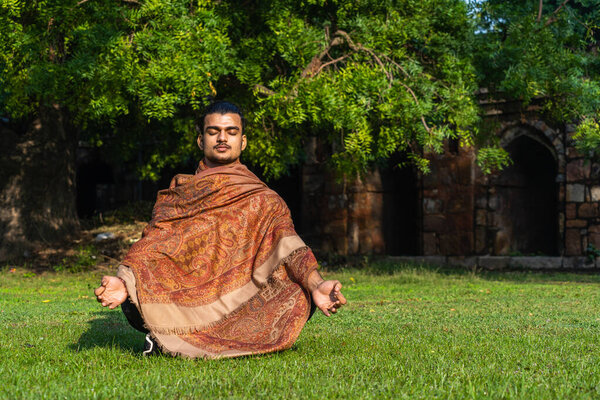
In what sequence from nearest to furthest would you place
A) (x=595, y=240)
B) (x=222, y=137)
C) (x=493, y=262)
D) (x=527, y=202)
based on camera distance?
(x=222, y=137) < (x=595, y=240) < (x=493, y=262) < (x=527, y=202)

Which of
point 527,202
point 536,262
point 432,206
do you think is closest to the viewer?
point 536,262

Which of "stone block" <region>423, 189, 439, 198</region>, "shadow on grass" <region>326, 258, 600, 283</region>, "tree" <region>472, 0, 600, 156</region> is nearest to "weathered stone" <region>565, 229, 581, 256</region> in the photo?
"shadow on grass" <region>326, 258, 600, 283</region>

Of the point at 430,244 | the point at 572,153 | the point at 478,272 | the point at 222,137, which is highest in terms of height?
the point at 572,153

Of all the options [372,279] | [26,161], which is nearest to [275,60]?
[372,279]

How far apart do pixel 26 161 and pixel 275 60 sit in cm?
588

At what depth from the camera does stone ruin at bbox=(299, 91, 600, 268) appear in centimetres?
1555

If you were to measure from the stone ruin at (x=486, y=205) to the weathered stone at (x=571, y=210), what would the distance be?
0.02m

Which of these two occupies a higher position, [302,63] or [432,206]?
[302,63]

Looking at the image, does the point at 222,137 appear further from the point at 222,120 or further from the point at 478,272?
the point at 478,272

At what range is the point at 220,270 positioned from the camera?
443 cm

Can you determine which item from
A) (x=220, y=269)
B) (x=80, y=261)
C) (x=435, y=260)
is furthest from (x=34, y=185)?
(x=220, y=269)

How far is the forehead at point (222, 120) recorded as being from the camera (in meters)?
4.64

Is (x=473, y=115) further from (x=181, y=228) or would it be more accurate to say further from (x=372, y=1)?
(x=181, y=228)

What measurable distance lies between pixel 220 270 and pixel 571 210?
12920 mm
